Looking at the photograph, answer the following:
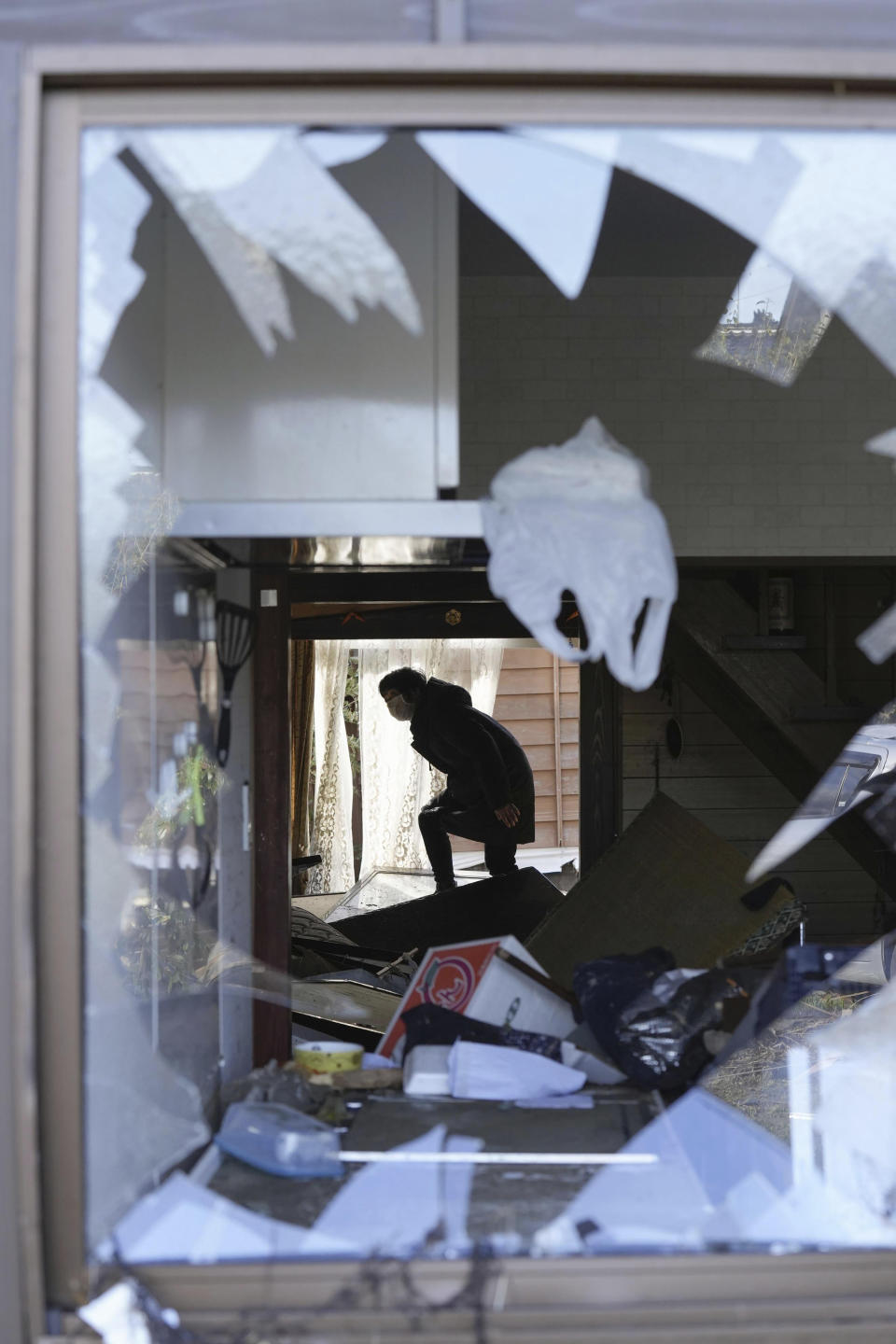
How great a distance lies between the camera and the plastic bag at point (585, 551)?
2016 millimetres

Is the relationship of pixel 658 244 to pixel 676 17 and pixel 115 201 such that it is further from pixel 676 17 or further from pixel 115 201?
pixel 115 201

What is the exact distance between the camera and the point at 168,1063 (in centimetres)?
221

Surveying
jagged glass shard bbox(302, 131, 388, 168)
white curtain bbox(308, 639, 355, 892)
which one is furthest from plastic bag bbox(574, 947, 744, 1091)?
white curtain bbox(308, 639, 355, 892)

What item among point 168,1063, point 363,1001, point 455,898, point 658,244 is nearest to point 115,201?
point 168,1063

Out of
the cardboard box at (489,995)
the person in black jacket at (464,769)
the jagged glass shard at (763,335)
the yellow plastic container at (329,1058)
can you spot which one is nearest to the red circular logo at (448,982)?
the cardboard box at (489,995)

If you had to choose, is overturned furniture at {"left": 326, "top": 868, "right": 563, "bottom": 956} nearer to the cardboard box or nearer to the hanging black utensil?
the cardboard box

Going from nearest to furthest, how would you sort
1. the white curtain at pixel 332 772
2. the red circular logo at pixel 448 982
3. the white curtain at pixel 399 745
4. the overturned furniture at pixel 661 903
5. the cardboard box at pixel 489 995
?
the cardboard box at pixel 489 995 < the red circular logo at pixel 448 982 < the overturned furniture at pixel 661 903 < the white curtain at pixel 332 772 < the white curtain at pixel 399 745

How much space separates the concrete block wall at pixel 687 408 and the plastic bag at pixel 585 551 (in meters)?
2.22

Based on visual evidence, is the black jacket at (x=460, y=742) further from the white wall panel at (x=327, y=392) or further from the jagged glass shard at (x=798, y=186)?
the jagged glass shard at (x=798, y=186)

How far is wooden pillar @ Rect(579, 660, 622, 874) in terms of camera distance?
589cm

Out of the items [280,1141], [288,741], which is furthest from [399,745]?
[280,1141]

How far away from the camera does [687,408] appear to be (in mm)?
4516

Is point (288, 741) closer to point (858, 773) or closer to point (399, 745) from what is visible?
point (858, 773)

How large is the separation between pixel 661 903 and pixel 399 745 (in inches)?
260
